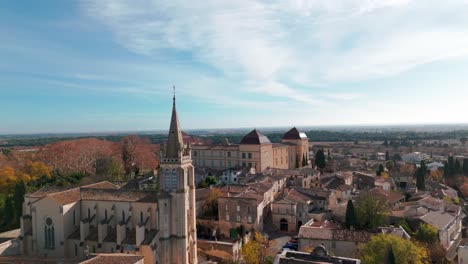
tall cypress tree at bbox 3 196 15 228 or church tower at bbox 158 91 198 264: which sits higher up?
church tower at bbox 158 91 198 264

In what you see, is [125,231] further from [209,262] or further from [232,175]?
[232,175]

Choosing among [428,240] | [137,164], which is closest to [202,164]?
[137,164]

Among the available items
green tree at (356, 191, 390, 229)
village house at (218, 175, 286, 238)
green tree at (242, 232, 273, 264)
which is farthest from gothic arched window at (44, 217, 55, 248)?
green tree at (356, 191, 390, 229)

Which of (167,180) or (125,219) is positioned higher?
(167,180)

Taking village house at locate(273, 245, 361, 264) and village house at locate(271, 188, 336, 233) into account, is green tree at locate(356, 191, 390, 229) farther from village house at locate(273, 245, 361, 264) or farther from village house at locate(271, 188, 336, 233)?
village house at locate(273, 245, 361, 264)

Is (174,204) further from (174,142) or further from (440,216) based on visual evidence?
(440,216)

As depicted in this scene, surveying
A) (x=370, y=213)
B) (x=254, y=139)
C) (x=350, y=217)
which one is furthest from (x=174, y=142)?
(x=254, y=139)

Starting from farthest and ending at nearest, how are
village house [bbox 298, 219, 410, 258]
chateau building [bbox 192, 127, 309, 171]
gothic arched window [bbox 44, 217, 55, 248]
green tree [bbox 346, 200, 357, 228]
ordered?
chateau building [bbox 192, 127, 309, 171] → green tree [bbox 346, 200, 357, 228] → gothic arched window [bbox 44, 217, 55, 248] → village house [bbox 298, 219, 410, 258]
